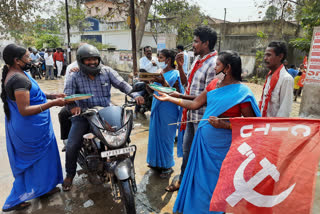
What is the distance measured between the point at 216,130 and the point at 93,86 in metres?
1.63

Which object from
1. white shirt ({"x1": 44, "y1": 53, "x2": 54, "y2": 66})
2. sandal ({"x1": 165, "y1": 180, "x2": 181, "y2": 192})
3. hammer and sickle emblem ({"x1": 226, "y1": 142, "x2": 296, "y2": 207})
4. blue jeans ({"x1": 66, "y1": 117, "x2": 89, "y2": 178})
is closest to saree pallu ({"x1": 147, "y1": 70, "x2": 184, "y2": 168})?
sandal ({"x1": 165, "y1": 180, "x2": 181, "y2": 192})

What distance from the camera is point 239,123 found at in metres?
1.85

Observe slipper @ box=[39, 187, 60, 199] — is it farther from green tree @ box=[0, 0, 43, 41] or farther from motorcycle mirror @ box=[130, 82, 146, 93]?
green tree @ box=[0, 0, 43, 41]

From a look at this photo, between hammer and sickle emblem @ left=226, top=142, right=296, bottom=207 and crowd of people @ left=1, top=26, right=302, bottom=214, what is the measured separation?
1.09 ft

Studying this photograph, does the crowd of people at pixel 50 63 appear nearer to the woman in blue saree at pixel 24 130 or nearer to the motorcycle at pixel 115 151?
the woman in blue saree at pixel 24 130

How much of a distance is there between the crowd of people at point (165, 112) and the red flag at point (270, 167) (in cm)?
27

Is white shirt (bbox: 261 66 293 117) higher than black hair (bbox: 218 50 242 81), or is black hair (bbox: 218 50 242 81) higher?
black hair (bbox: 218 50 242 81)

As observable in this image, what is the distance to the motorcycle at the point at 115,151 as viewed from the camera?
2.19 metres

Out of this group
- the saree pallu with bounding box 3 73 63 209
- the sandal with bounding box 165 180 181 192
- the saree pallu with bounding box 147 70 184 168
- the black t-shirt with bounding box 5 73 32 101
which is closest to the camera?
the black t-shirt with bounding box 5 73 32 101

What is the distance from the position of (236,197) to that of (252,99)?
848mm

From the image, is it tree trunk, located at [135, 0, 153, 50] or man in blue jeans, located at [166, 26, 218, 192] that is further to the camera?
tree trunk, located at [135, 0, 153, 50]

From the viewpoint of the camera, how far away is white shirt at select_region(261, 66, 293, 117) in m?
2.67

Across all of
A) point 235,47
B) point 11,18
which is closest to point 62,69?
point 11,18

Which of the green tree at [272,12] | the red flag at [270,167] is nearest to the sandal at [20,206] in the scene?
the red flag at [270,167]
